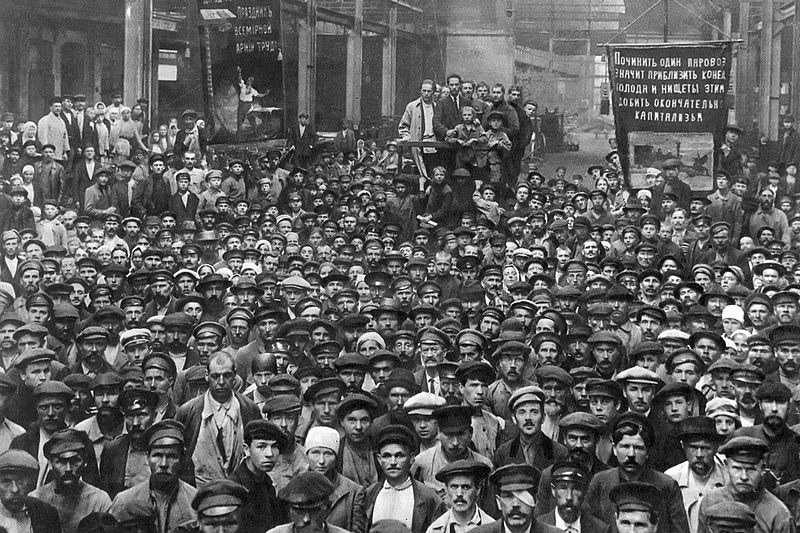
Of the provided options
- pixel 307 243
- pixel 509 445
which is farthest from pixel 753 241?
pixel 509 445

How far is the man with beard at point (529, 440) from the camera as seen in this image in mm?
8344

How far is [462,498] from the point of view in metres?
7.18

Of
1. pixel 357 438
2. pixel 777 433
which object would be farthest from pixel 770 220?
pixel 357 438

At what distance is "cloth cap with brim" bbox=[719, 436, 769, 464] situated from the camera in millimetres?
7273

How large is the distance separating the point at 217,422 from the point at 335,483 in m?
1.34

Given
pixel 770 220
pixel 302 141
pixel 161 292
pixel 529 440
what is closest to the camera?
pixel 529 440

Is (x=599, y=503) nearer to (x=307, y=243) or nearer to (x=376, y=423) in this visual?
(x=376, y=423)

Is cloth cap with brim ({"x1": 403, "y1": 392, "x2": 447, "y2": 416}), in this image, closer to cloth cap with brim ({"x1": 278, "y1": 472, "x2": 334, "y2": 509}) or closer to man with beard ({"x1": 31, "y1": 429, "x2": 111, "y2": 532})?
cloth cap with brim ({"x1": 278, "y1": 472, "x2": 334, "y2": 509})

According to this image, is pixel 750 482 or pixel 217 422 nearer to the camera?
pixel 750 482

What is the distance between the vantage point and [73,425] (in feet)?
29.8

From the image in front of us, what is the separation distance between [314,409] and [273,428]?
3.46 feet

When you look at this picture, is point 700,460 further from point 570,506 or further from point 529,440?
point 529,440

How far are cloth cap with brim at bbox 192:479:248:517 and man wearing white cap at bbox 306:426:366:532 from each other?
0.78 m

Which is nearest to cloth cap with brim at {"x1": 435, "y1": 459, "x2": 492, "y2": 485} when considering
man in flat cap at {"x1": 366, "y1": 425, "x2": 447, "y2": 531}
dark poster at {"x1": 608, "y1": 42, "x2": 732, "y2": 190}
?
man in flat cap at {"x1": 366, "y1": 425, "x2": 447, "y2": 531}
